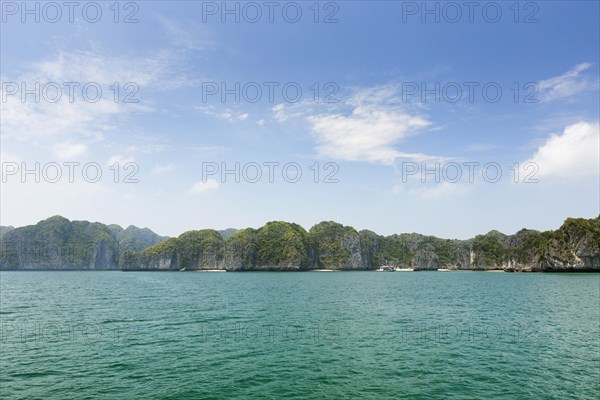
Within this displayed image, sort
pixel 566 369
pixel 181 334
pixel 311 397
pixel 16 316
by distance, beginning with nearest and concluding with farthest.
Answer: pixel 311 397 → pixel 566 369 → pixel 181 334 → pixel 16 316

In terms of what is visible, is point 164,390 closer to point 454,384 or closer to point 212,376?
point 212,376

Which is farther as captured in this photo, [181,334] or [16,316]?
[16,316]

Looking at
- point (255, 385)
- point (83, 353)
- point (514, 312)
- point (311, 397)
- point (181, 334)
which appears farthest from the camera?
point (514, 312)

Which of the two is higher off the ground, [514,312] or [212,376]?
[212,376]

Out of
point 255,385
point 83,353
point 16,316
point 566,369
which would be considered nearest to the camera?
point 255,385

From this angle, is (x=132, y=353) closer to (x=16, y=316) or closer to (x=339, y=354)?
(x=339, y=354)

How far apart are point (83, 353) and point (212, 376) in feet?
52.9

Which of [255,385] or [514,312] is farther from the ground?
[255,385]

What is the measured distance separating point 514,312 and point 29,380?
72.7m

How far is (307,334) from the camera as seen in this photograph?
149 feet

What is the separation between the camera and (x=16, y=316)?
5950 centimetres

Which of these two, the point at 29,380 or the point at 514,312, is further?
the point at 514,312

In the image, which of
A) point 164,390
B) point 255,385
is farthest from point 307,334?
point 164,390

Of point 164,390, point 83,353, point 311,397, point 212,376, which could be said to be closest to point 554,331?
point 311,397
